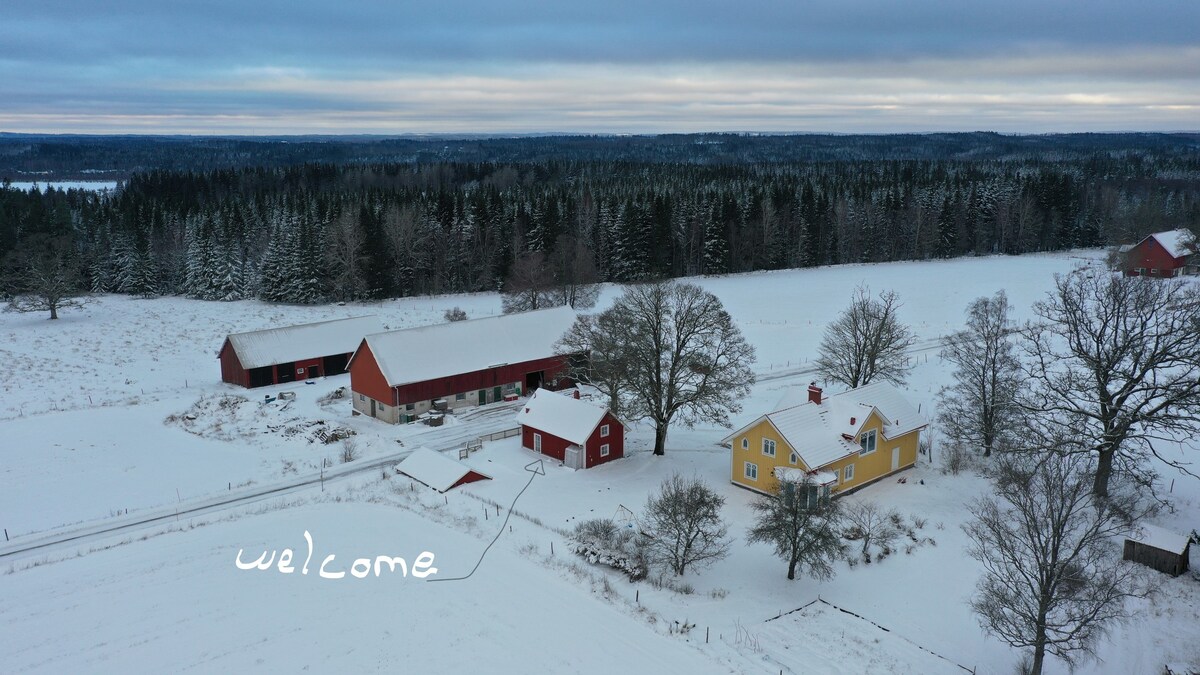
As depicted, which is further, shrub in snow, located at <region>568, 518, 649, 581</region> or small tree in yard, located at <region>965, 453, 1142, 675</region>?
shrub in snow, located at <region>568, 518, 649, 581</region>

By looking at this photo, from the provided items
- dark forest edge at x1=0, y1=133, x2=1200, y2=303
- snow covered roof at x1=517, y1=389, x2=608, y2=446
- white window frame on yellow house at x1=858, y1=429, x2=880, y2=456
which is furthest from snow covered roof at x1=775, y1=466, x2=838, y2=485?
dark forest edge at x1=0, y1=133, x2=1200, y2=303

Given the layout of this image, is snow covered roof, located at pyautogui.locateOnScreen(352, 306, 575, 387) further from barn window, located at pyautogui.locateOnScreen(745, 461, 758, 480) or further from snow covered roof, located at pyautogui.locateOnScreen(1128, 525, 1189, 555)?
snow covered roof, located at pyautogui.locateOnScreen(1128, 525, 1189, 555)

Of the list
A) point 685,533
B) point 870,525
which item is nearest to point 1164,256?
point 870,525

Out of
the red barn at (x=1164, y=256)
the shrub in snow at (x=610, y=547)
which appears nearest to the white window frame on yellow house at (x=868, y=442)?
the shrub in snow at (x=610, y=547)

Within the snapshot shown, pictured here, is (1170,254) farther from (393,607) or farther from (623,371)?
(393,607)

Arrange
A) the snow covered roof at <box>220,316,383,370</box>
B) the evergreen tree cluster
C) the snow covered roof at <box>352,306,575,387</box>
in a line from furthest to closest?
the evergreen tree cluster → the snow covered roof at <box>220,316,383,370</box> → the snow covered roof at <box>352,306,575,387</box>

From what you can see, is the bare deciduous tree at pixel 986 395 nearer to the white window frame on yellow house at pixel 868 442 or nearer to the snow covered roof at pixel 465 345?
the white window frame on yellow house at pixel 868 442

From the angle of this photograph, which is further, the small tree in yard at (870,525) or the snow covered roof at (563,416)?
the snow covered roof at (563,416)
